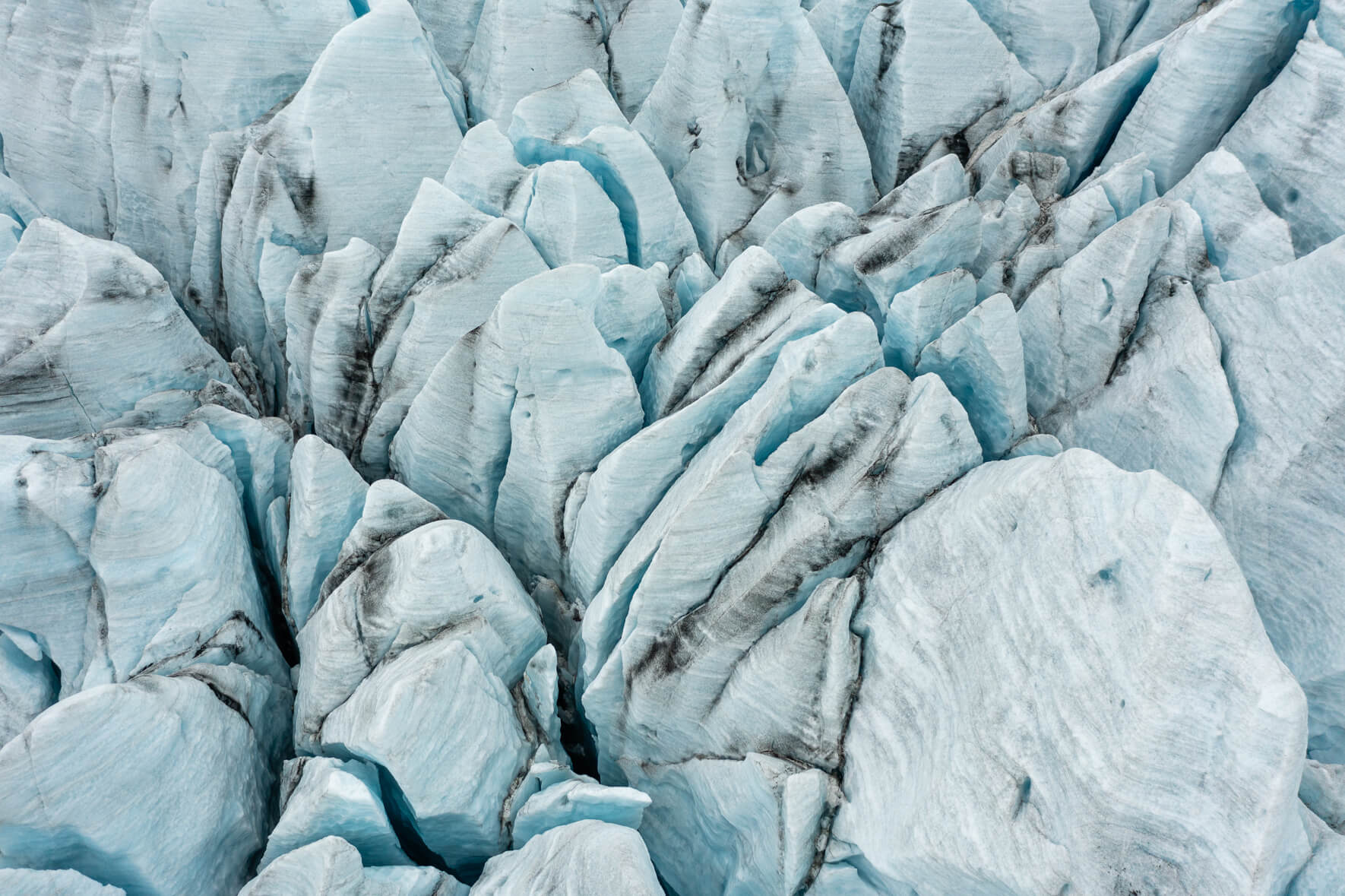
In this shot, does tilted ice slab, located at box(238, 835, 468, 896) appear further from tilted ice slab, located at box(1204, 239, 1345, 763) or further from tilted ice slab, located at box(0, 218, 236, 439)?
tilted ice slab, located at box(1204, 239, 1345, 763)

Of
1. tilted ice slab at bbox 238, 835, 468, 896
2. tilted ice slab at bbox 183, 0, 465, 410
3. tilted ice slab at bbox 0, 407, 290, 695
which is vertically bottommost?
tilted ice slab at bbox 238, 835, 468, 896

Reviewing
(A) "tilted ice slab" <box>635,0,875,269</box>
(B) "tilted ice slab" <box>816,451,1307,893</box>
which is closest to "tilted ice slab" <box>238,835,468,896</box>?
(B) "tilted ice slab" <box>816,451,1307,893</box>

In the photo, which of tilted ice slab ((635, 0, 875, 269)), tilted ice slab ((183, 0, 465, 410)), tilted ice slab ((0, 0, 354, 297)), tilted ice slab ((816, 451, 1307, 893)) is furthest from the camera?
tilted ice slab ((0, 0, 354, 297))

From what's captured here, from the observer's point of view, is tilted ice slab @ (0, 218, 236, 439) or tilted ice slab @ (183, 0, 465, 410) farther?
tilted ice slab @ (183, 0, 465, 410)

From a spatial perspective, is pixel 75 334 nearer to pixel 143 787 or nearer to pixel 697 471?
pixel 143 787

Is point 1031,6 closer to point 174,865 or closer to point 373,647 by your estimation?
point 373,647

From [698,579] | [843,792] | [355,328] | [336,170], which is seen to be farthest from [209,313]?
[843,792]

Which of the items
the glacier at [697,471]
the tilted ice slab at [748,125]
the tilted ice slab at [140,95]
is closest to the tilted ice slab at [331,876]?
the glacier at [697,471]

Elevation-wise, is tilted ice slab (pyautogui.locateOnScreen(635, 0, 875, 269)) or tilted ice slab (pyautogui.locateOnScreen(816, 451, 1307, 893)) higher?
tilted ice slab (pyautogui.locateOnScreen(635, 0, 875, 269))

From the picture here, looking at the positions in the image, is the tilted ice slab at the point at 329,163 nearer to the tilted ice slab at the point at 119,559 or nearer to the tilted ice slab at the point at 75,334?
the tilted ice slab at the point at 75,334
